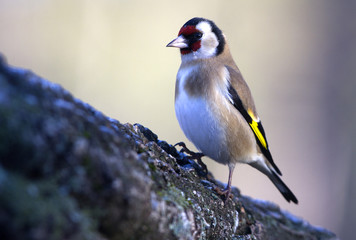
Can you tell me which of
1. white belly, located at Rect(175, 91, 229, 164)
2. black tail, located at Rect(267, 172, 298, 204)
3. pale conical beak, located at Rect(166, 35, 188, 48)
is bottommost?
black tail, located at Rect(267, 172, 298, 204)

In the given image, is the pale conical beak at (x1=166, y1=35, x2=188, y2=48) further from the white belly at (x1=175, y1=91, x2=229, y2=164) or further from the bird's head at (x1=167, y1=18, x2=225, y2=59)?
the white belly at (x1=175, y1=91, x2=229, y2=164)

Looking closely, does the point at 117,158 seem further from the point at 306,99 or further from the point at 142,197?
the point at 306,99

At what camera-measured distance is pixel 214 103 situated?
3.21 m

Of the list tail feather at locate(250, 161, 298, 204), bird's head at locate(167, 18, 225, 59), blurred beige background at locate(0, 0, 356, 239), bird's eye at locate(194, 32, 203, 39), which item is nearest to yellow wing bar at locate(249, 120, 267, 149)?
tail feather at locate(250, 161, 298, 204)

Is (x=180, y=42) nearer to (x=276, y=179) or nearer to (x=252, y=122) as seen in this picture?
(x=252, y=122)

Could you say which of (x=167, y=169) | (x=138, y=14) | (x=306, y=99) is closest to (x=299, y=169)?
(x=306, y=99)

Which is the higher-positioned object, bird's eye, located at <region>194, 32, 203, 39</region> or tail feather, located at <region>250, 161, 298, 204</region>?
bird's eye, located at <region>194, 32, 203, 39</region>

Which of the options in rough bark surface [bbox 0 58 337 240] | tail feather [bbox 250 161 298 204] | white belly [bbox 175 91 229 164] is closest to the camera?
rough bark surface [bbox 0 58 337 240]

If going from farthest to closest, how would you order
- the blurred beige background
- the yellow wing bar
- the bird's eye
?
the blurred beige background, the bird's eye, the yellow wing bar

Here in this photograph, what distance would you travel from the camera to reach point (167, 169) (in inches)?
77.0

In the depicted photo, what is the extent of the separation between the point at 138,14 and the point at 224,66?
18.2 feet

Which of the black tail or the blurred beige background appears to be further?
the blurred beige background

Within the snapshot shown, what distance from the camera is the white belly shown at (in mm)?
3209

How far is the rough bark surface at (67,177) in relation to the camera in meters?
1.05
